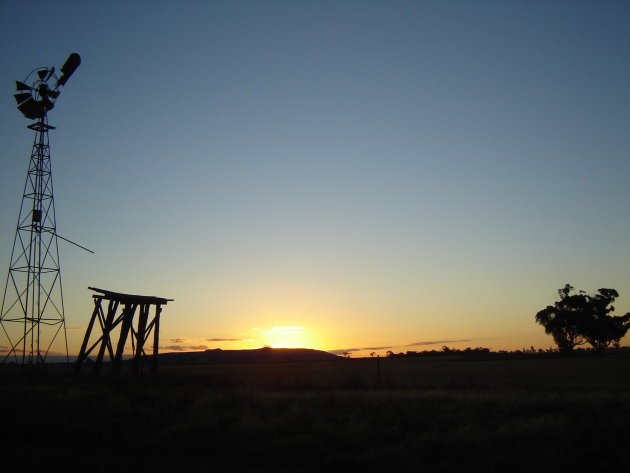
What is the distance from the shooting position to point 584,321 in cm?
8538

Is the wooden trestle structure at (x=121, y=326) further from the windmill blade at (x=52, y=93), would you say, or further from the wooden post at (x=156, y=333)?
the windmill blade at (x=52, y=93)

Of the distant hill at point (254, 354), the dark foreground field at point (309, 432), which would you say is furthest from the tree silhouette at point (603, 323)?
the dark foreground field at point (309, 432)

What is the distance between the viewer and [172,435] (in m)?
12.2

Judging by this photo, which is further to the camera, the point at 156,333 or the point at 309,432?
the point at 156,333

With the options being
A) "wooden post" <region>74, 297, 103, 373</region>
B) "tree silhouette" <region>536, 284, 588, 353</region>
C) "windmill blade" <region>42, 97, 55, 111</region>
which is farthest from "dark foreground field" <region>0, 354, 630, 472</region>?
"tree silhouette" <region>536, 284, 588, 353</region>

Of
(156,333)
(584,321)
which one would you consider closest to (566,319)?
(584,321)

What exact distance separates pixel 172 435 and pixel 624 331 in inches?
3595

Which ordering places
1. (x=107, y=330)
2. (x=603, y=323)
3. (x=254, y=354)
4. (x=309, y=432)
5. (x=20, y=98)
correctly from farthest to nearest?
(x=254, y=354) → (x=603, y=323) → (x=20, y=98) → (x=107, y=330) → (x=309, y=432)

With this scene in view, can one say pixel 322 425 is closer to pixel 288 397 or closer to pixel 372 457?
pixel 372 457

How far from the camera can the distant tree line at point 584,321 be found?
85250 millimetres

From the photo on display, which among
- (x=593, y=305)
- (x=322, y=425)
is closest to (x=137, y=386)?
(x=322, y=425)

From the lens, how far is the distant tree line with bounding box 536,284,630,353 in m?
85.2

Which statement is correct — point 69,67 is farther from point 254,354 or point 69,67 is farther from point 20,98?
point 254,354

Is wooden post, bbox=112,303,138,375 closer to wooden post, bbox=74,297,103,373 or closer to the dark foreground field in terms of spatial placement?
wooden post, bbox=74,297,103,373
